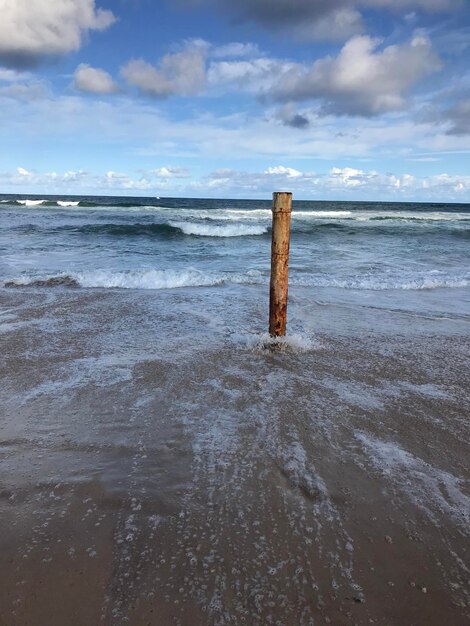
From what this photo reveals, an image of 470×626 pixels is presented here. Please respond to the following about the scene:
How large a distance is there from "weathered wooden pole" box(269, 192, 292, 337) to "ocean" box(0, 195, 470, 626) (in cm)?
27

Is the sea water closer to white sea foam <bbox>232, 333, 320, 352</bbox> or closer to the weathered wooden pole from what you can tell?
white sea foam <bbox>232, 333, 320, 352</bbox>

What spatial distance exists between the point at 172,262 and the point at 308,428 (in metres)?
11.2

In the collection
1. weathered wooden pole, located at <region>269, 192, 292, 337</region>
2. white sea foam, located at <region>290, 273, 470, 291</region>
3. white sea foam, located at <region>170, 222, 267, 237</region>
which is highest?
weathered wooden pole, located at <region>269, 192, 292, 337</region>

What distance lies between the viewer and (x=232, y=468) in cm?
306

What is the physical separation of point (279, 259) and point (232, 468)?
3.28 metres

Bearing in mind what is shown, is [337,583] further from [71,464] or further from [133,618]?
[71,464]

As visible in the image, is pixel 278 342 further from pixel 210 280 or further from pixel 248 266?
pixel 248 266

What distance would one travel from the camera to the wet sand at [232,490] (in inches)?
82.0

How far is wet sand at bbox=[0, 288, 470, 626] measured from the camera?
2.08 metres

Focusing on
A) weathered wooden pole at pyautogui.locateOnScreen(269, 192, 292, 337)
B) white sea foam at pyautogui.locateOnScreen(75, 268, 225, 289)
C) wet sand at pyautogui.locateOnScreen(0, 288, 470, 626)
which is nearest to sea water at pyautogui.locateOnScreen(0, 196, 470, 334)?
white sea foam at pyautogui.locateOnScreen(75, 268, 225, 289)

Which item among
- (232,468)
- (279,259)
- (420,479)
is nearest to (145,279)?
(279,259)

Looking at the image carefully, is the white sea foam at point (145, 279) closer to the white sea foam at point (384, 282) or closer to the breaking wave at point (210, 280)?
the breaking wave at point (210, 280)

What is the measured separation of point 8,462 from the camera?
3080 mm

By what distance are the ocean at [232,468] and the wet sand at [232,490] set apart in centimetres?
1
